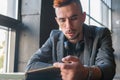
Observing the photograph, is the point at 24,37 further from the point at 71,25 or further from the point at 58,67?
the point at 58,67

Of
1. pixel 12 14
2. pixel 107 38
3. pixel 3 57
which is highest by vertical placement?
pixel 12 14

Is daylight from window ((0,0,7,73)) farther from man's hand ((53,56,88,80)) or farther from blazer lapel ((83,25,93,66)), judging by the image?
man's hand ((53,56,88,80))

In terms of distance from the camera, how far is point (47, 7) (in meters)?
2.66

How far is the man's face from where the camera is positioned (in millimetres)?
1031

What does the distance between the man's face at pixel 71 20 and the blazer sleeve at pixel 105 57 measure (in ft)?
0.36

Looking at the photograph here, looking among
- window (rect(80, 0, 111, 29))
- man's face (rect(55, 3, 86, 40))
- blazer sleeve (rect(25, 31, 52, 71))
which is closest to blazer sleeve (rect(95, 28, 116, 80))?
man's face (rect(55, 3, 86, 40))

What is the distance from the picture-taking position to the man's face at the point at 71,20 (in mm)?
1031

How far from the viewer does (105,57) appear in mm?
1015

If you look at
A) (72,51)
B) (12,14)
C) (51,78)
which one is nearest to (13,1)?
(12,14)

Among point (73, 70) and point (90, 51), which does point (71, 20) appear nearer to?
point (90, 51)

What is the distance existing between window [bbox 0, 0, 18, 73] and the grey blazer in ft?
3.62

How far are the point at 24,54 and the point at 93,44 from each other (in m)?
1.53

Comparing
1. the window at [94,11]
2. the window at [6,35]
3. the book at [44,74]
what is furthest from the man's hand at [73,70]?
the window at [94,11]

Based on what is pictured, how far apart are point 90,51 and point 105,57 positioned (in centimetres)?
9
